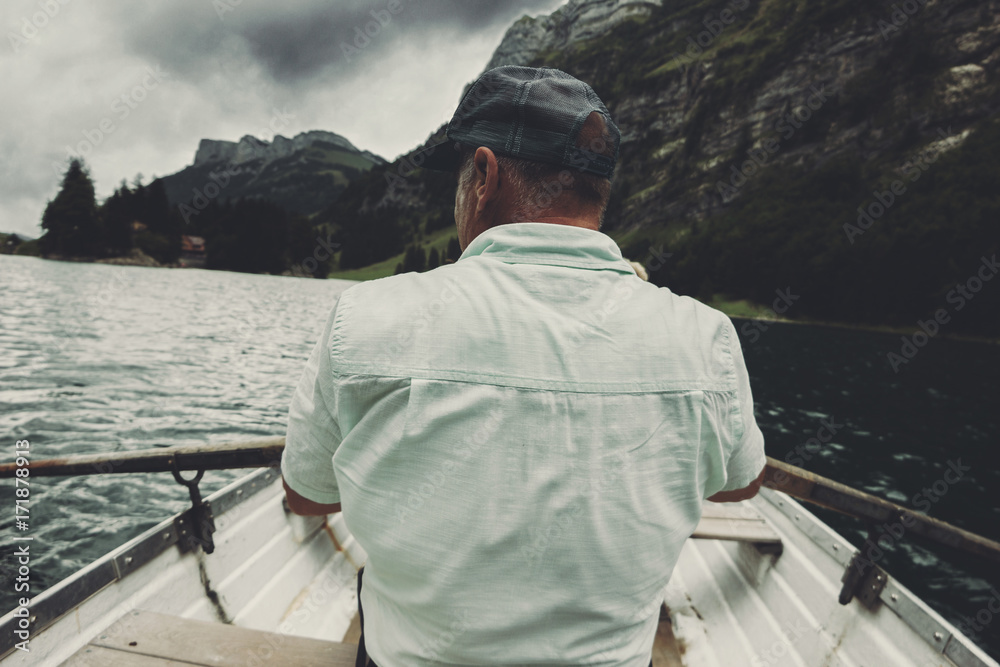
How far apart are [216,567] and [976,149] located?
333 ft

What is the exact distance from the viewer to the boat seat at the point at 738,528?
13.4 ft

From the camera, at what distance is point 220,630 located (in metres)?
2.33

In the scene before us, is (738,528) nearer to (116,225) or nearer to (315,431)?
(315,431)

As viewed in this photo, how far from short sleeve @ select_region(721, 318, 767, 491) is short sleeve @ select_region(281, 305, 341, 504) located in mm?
1184

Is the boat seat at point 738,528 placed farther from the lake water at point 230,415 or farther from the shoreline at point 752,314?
the shoreline at point 752,314

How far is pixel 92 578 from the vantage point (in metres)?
2.63

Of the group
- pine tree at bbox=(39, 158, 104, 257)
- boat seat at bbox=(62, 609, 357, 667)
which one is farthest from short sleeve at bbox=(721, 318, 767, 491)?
pine tree at bbox=(39, 158, 104, 257)

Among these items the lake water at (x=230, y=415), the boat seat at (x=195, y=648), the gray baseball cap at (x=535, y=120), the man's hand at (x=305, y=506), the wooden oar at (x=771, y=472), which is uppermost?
the gray baseball cap at (x=535, y=120)

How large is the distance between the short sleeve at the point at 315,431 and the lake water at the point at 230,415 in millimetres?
6671

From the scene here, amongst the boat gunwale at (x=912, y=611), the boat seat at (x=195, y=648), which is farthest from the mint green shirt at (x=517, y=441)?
the boat gunwale at (x=912, y=611)

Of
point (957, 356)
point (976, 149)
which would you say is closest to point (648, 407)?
point (957, 356)

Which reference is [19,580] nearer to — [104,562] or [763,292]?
[104,562]

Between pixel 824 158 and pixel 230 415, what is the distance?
123182 millimetres

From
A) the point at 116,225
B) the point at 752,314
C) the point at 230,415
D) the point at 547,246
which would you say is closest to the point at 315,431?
the point at 547,246
